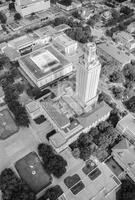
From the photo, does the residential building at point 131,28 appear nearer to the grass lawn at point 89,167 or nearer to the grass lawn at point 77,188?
the grass lawn at point 89,167

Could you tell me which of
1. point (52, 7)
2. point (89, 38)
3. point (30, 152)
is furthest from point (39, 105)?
point (52, 7)

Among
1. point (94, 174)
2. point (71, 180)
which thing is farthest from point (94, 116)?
point (71, 180)

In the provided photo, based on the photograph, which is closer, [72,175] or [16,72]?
[72,175]

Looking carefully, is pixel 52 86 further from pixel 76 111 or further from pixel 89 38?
pixel 89 38

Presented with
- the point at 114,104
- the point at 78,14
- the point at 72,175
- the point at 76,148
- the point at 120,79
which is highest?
the point at 78,14

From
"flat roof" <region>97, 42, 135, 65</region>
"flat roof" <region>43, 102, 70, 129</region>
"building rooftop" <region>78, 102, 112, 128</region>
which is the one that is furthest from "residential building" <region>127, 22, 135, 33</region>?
"flat roof" <region>43, 102, 70, 129</region>

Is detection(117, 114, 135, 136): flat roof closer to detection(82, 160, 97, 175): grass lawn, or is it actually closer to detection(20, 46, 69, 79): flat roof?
detection(82, 160, 97, 175): grass lawn

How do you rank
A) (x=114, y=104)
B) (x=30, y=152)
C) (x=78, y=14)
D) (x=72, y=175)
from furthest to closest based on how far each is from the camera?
(x=78, y=14) → (x=114, y=104) → (x=30, y=152) → (x=72, y=175)

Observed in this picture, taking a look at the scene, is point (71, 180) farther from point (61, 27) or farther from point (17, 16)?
point (17, 16)
